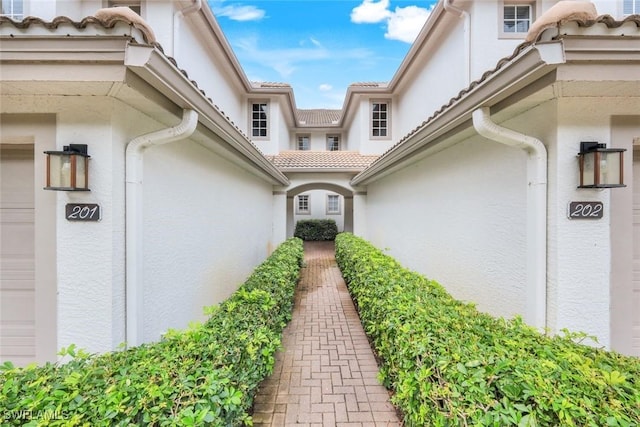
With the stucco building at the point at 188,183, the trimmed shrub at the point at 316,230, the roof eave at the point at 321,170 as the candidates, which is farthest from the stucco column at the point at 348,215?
the stucco building at the point at 188,183

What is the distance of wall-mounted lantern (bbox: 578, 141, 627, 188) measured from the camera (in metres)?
2.66

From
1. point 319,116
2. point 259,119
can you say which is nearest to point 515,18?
point 259,119

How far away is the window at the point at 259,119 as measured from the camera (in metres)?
14.2

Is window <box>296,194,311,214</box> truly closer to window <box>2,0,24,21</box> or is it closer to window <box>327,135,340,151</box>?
window <box>327,135,340,151</box>

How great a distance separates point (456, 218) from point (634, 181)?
2.07 m

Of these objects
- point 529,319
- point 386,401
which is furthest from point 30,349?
point 529,319

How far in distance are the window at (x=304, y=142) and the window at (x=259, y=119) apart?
23.3 feet

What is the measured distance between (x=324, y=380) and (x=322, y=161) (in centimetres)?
1015

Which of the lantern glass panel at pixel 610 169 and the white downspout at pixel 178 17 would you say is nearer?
the lantern glass panel at pixel 610 169

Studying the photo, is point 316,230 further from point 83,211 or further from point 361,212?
point 83,211

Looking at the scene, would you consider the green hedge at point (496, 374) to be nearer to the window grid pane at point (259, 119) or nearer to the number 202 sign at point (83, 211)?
the number 202 sign at point (83, 211)

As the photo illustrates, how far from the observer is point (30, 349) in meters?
2.94

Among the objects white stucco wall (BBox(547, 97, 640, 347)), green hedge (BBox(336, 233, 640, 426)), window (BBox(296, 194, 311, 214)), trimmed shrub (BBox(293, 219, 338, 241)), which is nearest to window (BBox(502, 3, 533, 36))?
white stucco wall (BBox(547, 97, 640, 347))

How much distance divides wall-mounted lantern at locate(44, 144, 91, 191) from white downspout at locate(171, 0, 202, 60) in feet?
20.9
